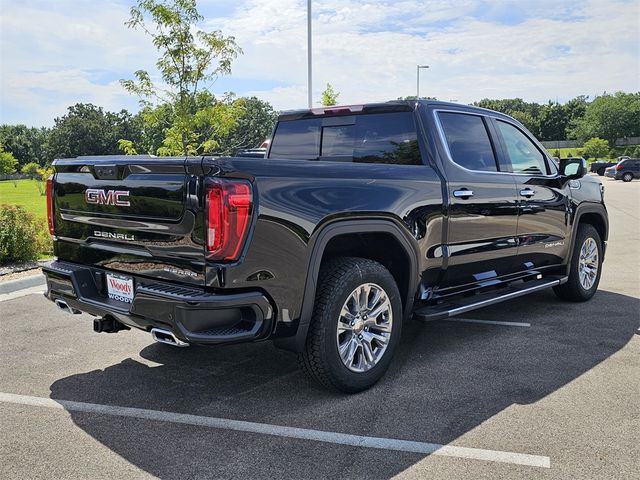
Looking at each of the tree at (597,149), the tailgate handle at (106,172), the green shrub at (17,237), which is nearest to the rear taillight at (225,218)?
the tailgate handle at (106,172)

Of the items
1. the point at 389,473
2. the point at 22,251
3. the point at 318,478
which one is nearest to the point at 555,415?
the point at 389,473

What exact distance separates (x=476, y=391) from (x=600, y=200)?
363cm

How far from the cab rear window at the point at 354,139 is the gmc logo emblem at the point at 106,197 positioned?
6.37 feet

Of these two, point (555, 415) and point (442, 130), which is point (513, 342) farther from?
point (442, 130)

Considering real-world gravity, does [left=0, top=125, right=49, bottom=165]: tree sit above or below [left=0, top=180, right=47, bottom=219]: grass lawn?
above

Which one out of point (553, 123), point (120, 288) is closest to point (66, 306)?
point (120, 288)

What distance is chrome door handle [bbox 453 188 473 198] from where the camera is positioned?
4.52 meters

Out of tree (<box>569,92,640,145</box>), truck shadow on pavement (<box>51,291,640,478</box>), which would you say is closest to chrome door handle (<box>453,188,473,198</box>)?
truck shadow on pavement (<box>51,291,640,478</box>)

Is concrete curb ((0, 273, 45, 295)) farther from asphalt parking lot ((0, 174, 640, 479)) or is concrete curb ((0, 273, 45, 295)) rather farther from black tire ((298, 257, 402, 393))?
black tire ((298, 257, 402, 393))

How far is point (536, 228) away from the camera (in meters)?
5.47

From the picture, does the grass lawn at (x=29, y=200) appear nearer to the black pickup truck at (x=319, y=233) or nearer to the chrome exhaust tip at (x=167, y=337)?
the black pickup truck at (x=319, y=233)

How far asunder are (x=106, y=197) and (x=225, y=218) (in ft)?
3.22

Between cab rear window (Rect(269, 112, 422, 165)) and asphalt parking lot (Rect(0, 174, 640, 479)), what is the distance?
5.25 ft

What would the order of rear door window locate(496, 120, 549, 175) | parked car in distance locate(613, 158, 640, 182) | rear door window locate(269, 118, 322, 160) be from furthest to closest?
1. parked car in distance locate(613, 158, 640, 182)
2. rear door window locate(496, 120, 549, 175)
3. rear door window locate(269, 118, 322, 160)
